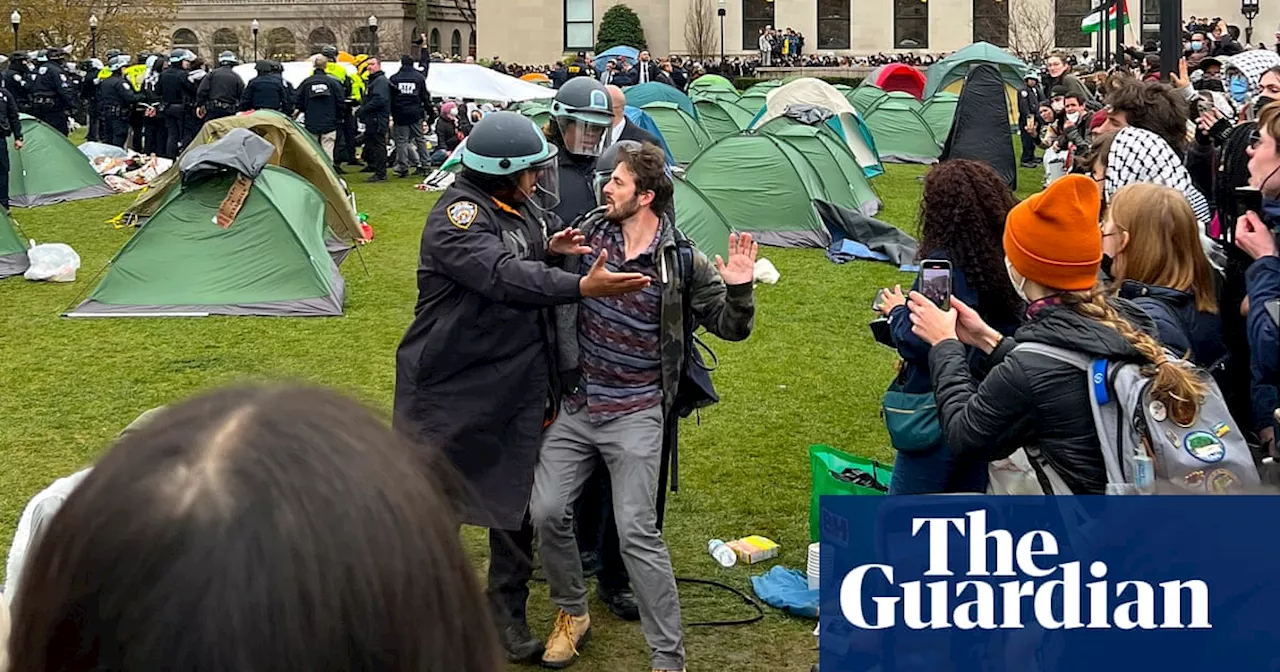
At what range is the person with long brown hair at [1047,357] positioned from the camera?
12.2 ft

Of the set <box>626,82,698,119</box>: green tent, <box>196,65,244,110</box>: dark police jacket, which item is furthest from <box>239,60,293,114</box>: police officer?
<box>626,82,698,119</box>: green tent

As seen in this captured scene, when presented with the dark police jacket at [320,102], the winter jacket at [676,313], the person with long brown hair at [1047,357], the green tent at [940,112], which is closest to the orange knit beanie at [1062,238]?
the person with long brown hair at [1047,357]

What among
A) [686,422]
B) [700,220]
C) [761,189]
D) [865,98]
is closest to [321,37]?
[865,98]

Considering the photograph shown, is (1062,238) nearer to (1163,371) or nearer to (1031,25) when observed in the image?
(1163,371)

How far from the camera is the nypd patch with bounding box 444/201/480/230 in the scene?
15.9 ft

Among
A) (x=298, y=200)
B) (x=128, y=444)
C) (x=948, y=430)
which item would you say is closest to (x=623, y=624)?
→ (x=948, y=430)

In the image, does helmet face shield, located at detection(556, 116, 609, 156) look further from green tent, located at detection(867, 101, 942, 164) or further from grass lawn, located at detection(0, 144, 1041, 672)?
green tent, located at detection(867, 101, 942, 164)

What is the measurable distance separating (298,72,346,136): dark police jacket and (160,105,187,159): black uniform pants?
6.79 ft

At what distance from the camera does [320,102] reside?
2109 centimetres

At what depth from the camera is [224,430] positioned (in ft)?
3.85

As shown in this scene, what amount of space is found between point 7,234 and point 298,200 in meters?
3.05

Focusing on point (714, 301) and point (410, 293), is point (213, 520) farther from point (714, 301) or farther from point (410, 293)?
point (410, 293)

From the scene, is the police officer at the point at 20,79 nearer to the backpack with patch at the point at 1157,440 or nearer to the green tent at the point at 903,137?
the green tent at the point at 903,137

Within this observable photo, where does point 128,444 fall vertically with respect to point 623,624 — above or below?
above
